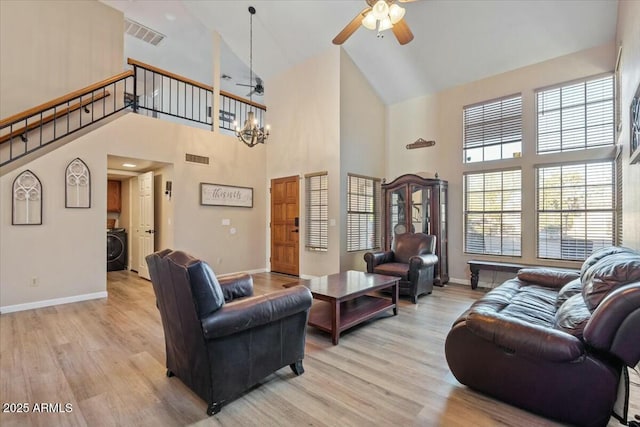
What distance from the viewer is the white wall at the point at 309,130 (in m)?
5.67

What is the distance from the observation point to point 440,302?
4352 mm

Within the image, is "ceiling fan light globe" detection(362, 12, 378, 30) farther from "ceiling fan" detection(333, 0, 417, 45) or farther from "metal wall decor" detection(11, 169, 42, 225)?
"metal wall decor" detection(11, 169, 42, 225)

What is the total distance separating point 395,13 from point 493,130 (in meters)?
3.37

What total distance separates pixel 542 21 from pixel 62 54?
742 cm

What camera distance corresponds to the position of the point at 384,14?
112 inches

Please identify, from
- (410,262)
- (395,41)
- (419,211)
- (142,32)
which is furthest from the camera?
(142,32)

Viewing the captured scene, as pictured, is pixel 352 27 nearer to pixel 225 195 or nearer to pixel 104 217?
pixel 225 195

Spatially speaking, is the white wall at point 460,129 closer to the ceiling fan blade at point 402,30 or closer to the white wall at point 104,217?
the ceiling fan blade at point 402,30

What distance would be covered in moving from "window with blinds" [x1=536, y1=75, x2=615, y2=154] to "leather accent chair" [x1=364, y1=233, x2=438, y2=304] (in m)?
2.39

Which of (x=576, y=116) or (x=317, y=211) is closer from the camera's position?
(x=576, y=116)

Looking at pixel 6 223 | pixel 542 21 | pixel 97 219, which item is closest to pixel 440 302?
pixel 542 21

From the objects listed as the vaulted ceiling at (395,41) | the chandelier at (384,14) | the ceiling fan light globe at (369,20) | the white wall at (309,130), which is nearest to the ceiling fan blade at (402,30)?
the chandelier at (384,14)

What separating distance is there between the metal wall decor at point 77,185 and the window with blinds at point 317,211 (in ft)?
12.0

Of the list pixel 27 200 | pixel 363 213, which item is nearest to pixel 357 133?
→ pixel 363 213
